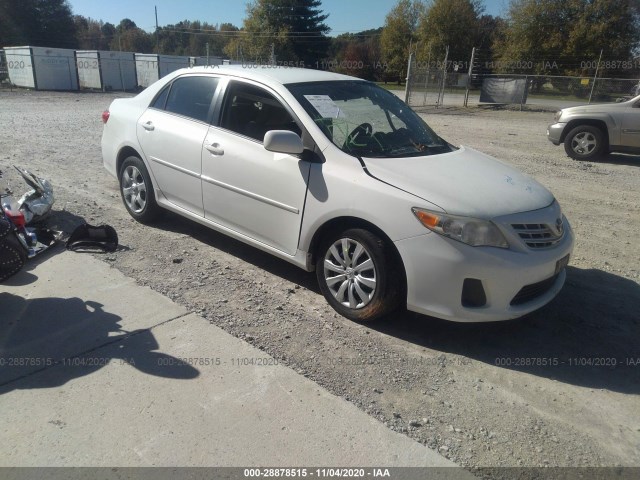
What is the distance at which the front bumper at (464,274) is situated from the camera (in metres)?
3.14

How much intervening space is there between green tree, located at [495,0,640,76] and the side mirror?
124 feet

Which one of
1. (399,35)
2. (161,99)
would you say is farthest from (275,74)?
(399,35)

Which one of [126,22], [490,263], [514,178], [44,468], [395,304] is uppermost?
[126,22]

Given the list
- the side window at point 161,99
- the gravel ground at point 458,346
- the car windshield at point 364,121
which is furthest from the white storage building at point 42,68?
the car windshield at point 364,121

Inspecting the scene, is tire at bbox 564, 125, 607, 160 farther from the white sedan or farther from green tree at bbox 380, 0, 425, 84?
green tree at bbox 380, 0, 425, 84

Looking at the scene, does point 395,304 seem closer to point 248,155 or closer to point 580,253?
point 248,155

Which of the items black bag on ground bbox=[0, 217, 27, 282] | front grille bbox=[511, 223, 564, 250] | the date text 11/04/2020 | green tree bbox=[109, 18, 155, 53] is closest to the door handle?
black bag on ground bbox=[0, 217, 27, 282]

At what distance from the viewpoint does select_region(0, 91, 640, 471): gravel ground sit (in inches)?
106

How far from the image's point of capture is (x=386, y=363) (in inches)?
127

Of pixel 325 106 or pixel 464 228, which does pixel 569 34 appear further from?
pixel 464 228

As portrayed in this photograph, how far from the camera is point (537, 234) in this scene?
3393 mm

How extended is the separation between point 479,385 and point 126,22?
4716 inches

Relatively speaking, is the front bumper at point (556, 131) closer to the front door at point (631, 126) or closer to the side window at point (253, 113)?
the front door at point (631, 126)

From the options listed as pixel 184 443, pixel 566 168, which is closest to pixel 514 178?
pixel 184 443
